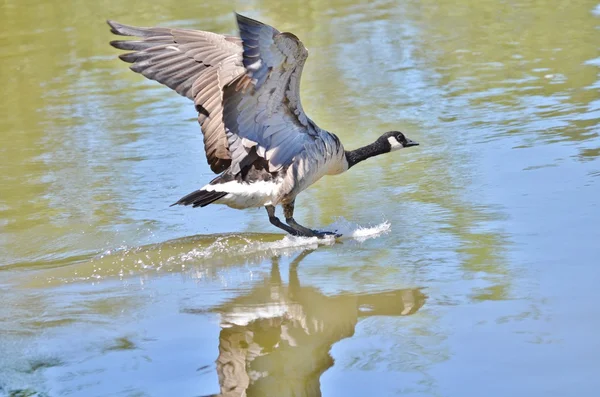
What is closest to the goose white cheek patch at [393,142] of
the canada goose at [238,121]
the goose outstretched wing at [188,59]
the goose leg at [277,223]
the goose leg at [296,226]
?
the canada goose at [238,121]

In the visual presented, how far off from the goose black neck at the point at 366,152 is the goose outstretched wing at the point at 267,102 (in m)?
0.65

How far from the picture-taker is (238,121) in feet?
20.9

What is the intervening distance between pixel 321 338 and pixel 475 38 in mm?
7513

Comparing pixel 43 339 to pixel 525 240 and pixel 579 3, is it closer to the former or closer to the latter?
pixel 525 240

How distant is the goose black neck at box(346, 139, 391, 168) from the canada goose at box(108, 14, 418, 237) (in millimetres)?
386

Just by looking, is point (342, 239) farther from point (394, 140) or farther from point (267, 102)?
point (394, 140)

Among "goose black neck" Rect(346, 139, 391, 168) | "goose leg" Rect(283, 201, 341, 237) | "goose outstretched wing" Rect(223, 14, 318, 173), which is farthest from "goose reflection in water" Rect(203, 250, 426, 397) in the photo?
"goose black neck" Rect(346, 139, 391, 168)

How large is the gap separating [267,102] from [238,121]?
0.25 meters

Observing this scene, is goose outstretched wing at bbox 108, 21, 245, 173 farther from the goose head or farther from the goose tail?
the goose head

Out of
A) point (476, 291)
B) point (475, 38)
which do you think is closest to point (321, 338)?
point (476, 291)

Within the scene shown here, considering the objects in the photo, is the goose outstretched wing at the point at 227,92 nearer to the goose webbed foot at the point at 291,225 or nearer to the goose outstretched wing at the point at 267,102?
the goose outstretched wing at the point at 267,102

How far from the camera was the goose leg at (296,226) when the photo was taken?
6480mm

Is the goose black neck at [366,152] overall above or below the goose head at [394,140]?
below

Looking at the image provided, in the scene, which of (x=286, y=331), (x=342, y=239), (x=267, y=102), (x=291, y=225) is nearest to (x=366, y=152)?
(x=291, y=225)
